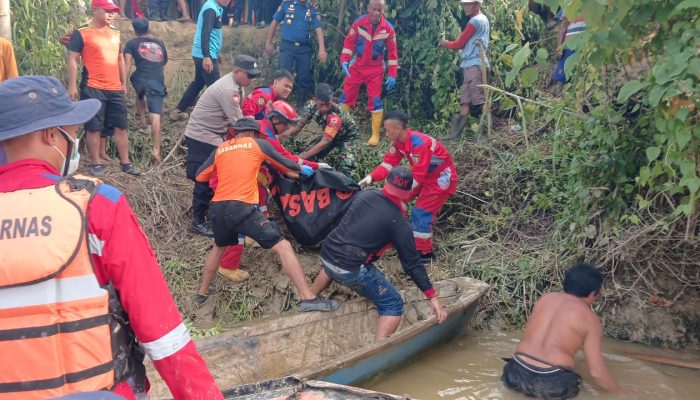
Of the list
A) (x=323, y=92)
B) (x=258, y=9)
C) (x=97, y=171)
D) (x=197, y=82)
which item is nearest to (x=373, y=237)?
(x=323, y=92)

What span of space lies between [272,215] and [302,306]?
5.69 feet

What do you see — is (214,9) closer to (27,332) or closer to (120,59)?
(120,59)

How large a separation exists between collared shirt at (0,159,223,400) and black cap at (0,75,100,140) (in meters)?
0.12

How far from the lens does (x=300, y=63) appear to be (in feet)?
31.6

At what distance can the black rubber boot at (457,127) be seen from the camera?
8.67 m

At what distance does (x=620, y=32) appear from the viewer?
350cm

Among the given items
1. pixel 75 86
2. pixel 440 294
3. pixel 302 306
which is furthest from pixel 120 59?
pixel 440 294

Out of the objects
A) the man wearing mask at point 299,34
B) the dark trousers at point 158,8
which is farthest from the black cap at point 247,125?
the dark trousers at point 158,8

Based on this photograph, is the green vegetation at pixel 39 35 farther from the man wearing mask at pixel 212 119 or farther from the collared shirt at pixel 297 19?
the collared shirt at pixel 297 19

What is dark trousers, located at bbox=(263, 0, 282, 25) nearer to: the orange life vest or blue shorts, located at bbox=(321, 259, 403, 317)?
blue shorts, located at bbox=(321, 259, 403, 317)

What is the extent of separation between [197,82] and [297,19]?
176cm

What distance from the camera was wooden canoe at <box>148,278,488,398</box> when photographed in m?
4.64

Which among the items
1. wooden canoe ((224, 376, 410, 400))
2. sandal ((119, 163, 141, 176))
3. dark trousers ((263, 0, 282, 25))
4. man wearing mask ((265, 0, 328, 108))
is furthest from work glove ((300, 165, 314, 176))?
dark trousers ((263, 0, 282, 25))

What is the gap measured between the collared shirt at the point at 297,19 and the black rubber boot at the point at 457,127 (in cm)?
249
